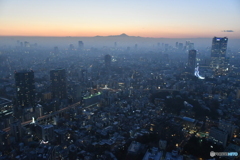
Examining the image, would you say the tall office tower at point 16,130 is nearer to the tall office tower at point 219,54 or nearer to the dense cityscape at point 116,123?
the dense cityscape at point 116,123

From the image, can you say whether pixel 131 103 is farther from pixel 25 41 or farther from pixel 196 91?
pixel 25 41

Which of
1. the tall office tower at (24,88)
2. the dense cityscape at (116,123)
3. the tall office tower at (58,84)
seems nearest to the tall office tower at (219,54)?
the dense cityscape at (116,123)

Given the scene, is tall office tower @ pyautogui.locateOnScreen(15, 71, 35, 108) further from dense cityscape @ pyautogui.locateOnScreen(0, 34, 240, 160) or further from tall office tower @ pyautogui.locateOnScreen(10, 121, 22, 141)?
tall office tower @ pyautogui.locateOnScreen(10, 121, 22, 141)

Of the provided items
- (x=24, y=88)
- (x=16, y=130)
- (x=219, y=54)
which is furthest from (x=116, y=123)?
(x=219, y=54)

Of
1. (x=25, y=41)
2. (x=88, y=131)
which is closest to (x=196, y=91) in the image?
(x=88, y=131)

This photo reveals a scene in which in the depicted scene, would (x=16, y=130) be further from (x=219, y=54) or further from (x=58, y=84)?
(x=219, y=54)
